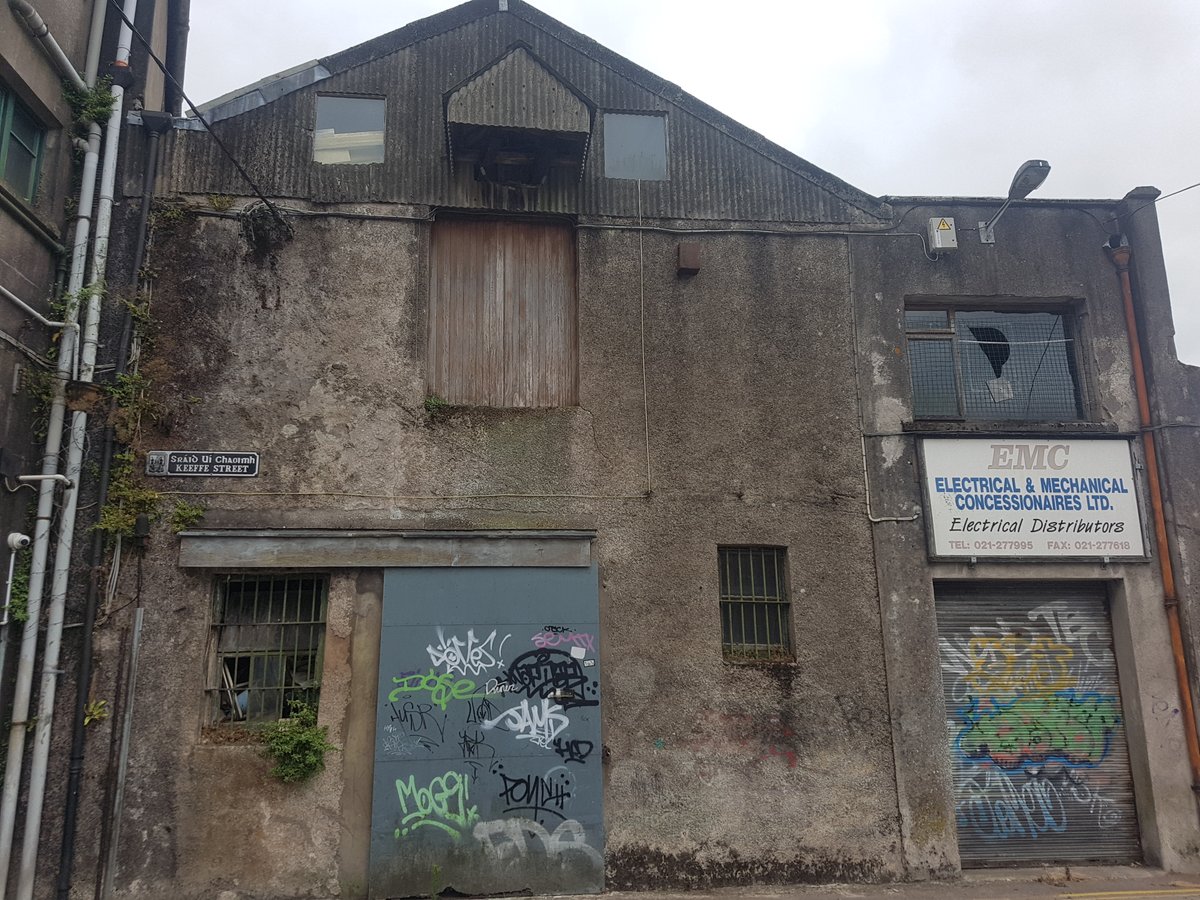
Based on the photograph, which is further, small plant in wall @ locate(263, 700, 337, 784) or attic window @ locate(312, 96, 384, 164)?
attic window @ locate(312, 96, 384, 164)

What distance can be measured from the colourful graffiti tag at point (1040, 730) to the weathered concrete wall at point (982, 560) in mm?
339

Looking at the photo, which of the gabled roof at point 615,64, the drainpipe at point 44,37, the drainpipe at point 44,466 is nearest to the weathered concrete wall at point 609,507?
the drainpipe at point 44,466

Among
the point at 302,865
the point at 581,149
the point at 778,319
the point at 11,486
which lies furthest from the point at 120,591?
the point at 778,319

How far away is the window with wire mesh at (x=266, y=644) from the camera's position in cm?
720

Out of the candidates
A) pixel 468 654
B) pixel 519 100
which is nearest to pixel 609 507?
pixel 468 654

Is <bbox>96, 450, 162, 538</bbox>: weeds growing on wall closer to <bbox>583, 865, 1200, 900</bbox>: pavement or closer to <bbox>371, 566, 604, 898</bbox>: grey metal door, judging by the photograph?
<bbox>371, 566, 604, 898</bbox>: grey metal door

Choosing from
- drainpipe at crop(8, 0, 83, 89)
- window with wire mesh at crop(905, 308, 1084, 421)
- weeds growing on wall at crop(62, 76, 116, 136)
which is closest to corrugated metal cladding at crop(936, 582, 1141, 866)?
window with wire mesh at crop(905, 308, 1084, 421)

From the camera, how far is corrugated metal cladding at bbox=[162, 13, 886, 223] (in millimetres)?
8016

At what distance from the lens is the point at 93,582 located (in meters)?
6.95

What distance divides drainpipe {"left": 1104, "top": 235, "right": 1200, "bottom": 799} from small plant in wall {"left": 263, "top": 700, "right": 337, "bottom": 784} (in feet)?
28.0

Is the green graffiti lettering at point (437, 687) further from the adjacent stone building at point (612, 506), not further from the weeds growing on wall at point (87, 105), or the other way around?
the weeds growing on wall at point (87, 105)

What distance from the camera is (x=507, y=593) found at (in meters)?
7.52

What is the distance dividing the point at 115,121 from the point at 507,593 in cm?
611

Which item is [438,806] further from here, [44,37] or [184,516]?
[44,37]
